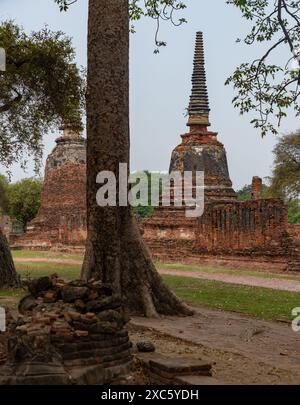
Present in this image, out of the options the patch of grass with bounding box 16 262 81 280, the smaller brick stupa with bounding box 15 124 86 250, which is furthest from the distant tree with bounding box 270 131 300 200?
the patch of grass with bounding box 16 262 81 280

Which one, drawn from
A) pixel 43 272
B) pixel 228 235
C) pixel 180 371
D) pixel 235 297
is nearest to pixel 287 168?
pixel 228 235

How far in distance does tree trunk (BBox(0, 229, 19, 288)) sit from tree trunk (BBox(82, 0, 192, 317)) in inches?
179

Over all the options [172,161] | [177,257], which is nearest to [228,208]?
[177,257]

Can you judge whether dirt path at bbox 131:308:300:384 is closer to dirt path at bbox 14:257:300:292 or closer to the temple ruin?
dirt path at bbox 14:257:300:292

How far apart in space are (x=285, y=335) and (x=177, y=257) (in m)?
16.2

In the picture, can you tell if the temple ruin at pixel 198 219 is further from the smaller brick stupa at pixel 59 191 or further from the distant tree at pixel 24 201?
the distant tree at pixel 24 201

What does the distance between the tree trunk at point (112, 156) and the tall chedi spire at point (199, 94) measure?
62.7 feet

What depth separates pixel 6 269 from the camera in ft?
43.4

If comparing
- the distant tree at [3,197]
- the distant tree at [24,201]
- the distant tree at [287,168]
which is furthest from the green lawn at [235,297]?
the distant tree at [3,197]

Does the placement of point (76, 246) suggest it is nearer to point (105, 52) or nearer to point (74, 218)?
point (74, 218)

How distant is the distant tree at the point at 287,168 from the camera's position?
36.2 metres

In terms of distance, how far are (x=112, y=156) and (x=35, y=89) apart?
251 inches

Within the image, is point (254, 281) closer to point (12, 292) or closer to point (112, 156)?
point (12, 292)

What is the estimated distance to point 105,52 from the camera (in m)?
9.11
